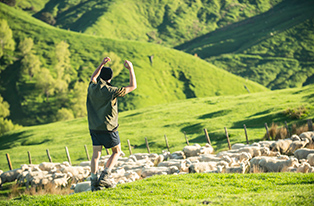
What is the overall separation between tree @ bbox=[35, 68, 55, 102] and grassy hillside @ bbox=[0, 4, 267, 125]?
2.49m

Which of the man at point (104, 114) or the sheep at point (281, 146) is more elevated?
the man at point (104, 114)

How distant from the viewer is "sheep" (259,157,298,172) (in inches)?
550

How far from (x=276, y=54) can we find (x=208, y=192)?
176131mm

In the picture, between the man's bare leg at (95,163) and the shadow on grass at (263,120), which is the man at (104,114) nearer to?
the man's bare leg at (95,163)

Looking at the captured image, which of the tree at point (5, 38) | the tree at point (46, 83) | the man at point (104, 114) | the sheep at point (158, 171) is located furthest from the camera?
the tree at point (5, 38)

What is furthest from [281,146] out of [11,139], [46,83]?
[46,83]

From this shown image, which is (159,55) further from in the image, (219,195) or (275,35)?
(219,195)

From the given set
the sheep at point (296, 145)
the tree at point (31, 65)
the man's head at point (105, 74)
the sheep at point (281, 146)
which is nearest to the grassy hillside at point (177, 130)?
the sheep at point (281, 146)

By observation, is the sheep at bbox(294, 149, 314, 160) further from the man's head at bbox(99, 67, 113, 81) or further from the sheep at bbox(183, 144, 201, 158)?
the man's head at bbox(99, 67, 113, 81)

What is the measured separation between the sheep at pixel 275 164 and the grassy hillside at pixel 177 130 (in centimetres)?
1239

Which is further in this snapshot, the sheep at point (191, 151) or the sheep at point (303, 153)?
the sheep at point (191, 151)

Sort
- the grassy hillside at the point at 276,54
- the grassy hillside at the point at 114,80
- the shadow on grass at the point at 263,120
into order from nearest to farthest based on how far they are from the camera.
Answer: the shadow on grass at the point at 263,120
the grassy hillside at the point at 114,80
the grassy hillside at the point at 276,54

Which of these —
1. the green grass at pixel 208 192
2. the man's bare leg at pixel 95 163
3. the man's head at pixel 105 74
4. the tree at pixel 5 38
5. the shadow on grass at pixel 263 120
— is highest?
the tree at pixel 5 38

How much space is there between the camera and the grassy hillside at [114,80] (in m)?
101
